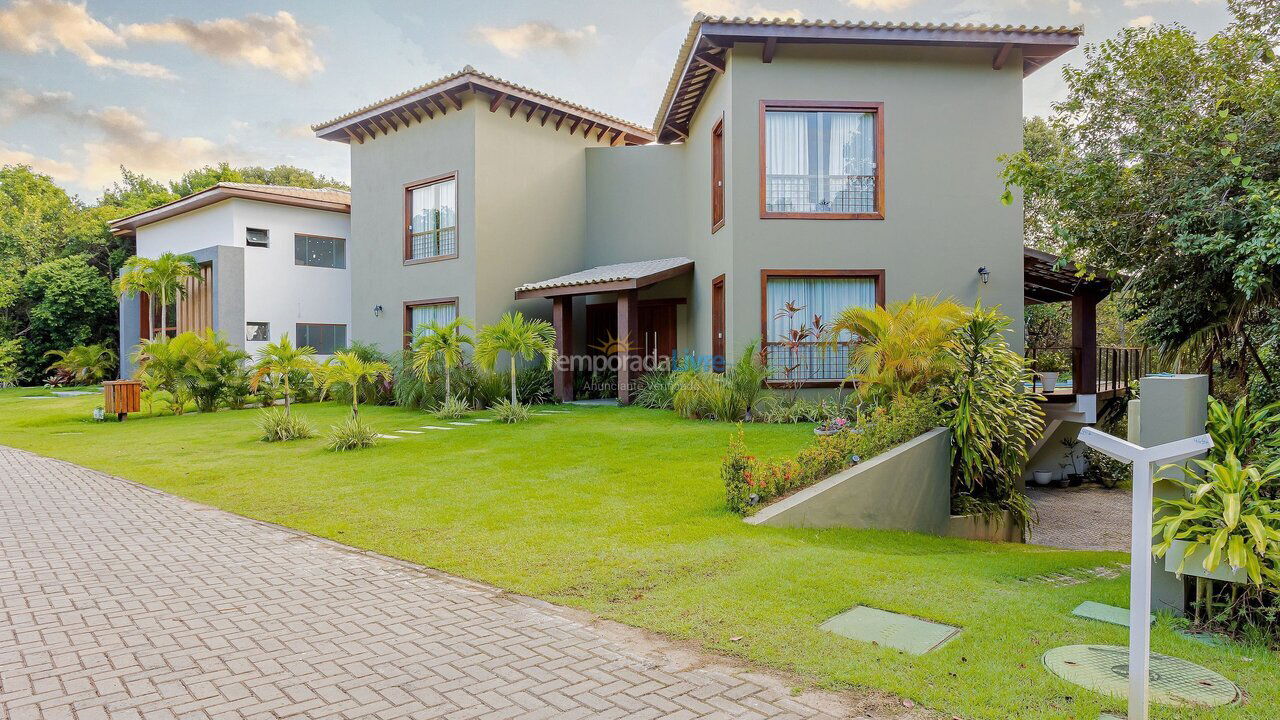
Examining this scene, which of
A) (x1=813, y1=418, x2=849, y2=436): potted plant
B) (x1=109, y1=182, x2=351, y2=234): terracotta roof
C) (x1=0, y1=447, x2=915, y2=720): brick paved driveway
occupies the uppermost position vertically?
(x1=109, y1=182, x2=351, y2=234): terracotta roof

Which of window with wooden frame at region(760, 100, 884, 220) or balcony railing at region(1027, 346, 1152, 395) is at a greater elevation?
window with wooden frame at region(760, 100, 884, 220)

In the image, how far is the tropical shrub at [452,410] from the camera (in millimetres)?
14312

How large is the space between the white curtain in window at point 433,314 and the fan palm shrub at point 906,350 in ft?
38.0

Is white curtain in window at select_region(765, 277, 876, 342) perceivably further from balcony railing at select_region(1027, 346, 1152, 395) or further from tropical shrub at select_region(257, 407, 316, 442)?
tropical shrub at select_region(257, 407, 316, 442)

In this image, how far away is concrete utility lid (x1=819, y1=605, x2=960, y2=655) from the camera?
12.3 ft

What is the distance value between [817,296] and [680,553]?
954 cm

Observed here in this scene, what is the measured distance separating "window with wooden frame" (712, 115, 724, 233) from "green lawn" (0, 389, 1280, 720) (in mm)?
5400

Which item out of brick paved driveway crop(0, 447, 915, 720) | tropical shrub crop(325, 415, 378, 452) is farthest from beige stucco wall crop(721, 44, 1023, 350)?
brick paved driveway crop(0, 447, 915, 720)

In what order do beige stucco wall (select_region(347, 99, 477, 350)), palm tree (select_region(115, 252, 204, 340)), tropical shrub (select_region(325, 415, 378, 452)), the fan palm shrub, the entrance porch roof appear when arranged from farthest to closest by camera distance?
1. palm tree (select_region(115, 252, 204, 340))
2. beige stucco wall (select_region(347, 99, 477, 350))
3. the entrance porch roof
4. tropical shrub (select_region(325, 415, 378, 452))
5. the fan palm shrub

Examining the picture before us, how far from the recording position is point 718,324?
14.8m

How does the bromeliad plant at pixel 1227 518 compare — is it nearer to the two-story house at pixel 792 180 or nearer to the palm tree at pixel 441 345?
the two-story house at pixel 792 180

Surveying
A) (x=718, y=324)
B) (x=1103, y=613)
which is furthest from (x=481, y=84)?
(x=1103, y=613)

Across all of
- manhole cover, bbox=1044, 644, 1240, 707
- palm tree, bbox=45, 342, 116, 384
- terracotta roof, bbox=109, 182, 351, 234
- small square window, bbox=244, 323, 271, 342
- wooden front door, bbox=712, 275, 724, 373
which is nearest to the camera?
manhole cover, bbox=1044, 644, 1240, 707

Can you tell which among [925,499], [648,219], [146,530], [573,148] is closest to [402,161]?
[573,148]
